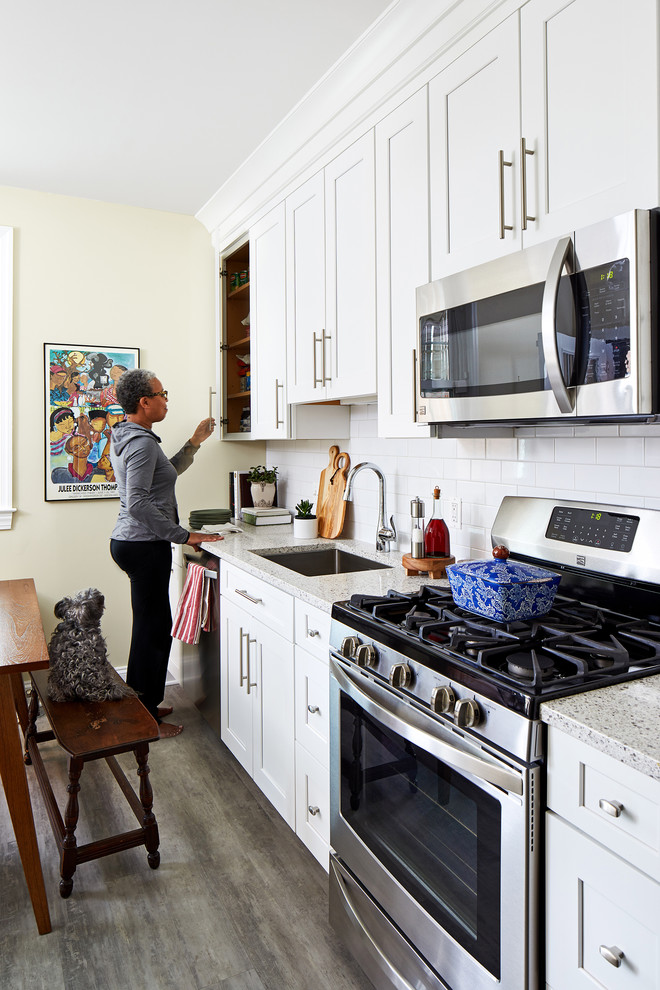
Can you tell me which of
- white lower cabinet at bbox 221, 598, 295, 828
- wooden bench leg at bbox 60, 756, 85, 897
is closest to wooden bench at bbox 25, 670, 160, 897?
wooden bench leg at bbox 60, 756, 85, 897

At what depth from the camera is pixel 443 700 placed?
1287 millimetres

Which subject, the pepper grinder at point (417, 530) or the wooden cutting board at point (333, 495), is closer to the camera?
the pepper grinder at point (417, 530)

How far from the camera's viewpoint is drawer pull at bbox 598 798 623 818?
0.98 metres

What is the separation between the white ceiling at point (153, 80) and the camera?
2.10 meters

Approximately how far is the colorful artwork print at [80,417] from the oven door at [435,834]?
7.86 ft

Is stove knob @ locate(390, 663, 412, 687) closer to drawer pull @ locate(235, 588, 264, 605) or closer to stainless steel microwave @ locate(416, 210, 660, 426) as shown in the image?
stainless steel microwave @ locate(416, 210, 660, 426)

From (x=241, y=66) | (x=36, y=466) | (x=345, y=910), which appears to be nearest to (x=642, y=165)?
(x=241, y=66)

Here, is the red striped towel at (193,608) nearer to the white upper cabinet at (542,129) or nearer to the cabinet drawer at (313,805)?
the cabinet drawer at (313,805)

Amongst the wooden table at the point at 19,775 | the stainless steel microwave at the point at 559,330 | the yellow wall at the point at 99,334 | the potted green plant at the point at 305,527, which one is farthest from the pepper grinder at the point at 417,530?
the yellow wall at the point at 99,334

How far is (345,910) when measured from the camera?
1.74 metres

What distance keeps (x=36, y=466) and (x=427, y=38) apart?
275 cm

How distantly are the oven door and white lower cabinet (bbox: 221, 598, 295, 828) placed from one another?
44cm

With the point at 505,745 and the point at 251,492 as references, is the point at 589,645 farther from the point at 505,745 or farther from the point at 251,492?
the point at 251,492

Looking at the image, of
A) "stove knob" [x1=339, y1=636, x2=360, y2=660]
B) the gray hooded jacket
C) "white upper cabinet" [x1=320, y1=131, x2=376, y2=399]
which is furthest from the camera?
the gray hooded jacket
